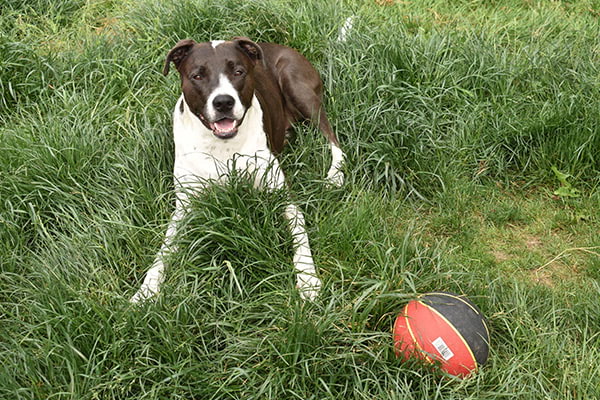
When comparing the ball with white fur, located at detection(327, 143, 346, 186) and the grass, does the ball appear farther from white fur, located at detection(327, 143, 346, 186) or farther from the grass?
white fur, located at detection(327, 143, 346, 186)

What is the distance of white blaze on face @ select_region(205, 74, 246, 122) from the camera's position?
12.2ft

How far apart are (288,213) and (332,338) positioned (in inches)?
35.1

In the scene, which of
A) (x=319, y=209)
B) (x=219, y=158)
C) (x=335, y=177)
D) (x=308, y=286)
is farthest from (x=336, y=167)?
(x=308, y=286)

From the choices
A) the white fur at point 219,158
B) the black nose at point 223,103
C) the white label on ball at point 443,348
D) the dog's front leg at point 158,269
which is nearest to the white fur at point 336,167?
the white fur at point 219,158

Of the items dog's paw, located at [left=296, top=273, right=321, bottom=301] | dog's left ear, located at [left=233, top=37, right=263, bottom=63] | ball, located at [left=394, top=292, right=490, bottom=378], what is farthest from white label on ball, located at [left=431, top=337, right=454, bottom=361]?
dog's left ear, located at [left=233, top=37, right=263, bottom=63]

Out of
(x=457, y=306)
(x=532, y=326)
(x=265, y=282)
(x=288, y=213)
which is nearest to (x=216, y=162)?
(x=288, y=213)

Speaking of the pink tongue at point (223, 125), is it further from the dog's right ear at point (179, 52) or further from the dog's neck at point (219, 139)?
the dog's right ear at point (179, 52)

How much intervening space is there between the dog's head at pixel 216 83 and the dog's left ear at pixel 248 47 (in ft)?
0.17

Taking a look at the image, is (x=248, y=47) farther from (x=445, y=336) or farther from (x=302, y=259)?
(x=445, y=336)

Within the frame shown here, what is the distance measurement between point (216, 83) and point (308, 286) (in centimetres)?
121

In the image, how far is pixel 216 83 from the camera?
148 inches

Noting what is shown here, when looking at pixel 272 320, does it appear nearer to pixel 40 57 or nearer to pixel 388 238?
pixel 388 238

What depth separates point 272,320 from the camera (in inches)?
125

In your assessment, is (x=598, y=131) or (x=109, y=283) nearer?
(x=109, y=283)
